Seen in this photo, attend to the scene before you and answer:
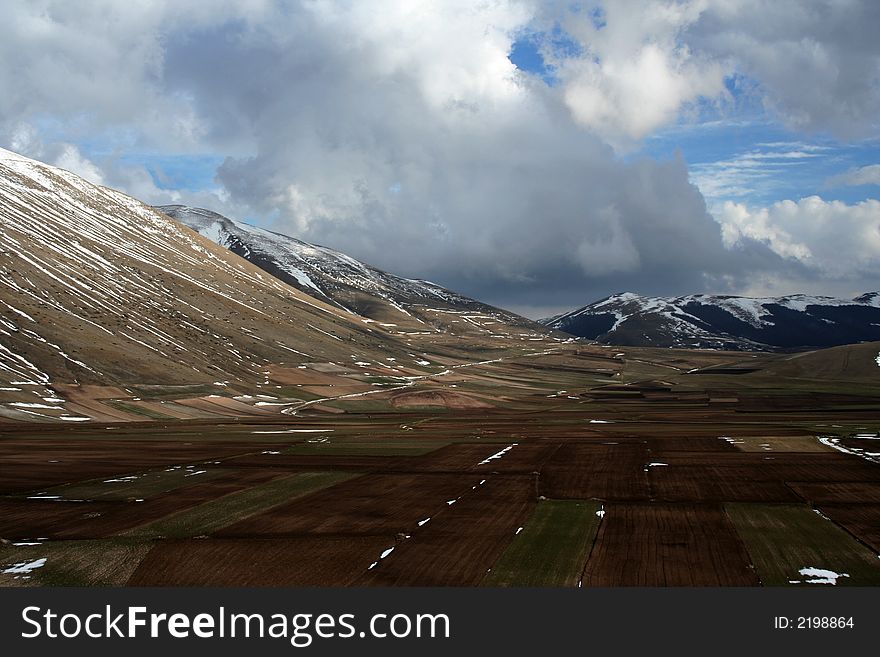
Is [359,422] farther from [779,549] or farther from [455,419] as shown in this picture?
[779,549]

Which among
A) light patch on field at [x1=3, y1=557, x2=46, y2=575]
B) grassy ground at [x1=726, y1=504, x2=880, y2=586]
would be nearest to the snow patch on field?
grassy ground at [x1=726, y1=504, x2=880, y2=586]

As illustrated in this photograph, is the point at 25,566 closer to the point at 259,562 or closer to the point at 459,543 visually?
the point at 259,562

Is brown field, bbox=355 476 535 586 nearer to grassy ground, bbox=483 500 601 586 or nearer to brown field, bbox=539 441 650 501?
grassy ground, bbox=483 500 601 586

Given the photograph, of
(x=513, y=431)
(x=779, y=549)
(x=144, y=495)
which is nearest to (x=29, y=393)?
(x=513, y=431)

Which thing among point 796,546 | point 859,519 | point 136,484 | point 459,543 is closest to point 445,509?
point 459,543

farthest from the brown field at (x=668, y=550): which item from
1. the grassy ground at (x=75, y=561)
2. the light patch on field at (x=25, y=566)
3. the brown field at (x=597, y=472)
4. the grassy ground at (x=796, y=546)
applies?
the light patch on field at (x=25, y=566)

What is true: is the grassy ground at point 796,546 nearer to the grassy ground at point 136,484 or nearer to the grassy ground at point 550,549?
the grassy ground at point 550,549
